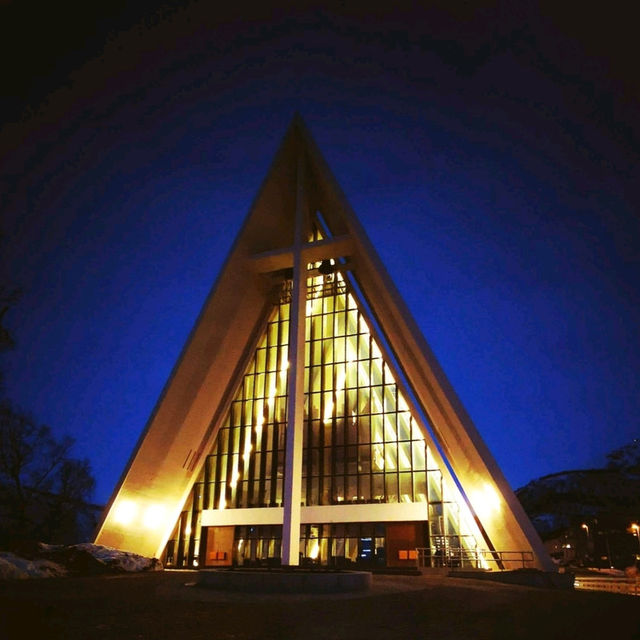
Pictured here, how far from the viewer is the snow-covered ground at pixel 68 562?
1167cm

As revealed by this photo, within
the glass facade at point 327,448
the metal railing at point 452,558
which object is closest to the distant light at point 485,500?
the metal railing at point 452,558

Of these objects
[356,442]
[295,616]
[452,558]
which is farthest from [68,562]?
[452,558]

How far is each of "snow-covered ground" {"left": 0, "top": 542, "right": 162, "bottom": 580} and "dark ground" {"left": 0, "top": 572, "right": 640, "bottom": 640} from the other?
3125 millimetres

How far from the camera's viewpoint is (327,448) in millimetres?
24469

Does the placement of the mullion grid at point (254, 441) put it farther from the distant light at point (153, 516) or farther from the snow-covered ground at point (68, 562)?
the snow-covered ground at point (68, 562)

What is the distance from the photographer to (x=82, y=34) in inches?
672

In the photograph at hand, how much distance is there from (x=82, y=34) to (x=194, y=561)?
2214cm

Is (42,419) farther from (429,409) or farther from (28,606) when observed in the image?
(28,606)

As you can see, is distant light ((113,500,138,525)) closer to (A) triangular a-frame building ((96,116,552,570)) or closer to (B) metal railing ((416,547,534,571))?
(A) triangular a-frame building ((96,116,552,570))

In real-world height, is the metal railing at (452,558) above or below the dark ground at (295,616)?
above

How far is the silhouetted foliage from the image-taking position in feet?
73.6

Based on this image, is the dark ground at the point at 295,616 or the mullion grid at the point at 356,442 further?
the mullion grid at the point at 356,442

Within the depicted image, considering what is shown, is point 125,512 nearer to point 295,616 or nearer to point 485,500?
point 485,500

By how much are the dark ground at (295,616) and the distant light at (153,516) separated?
1130 centimetres
